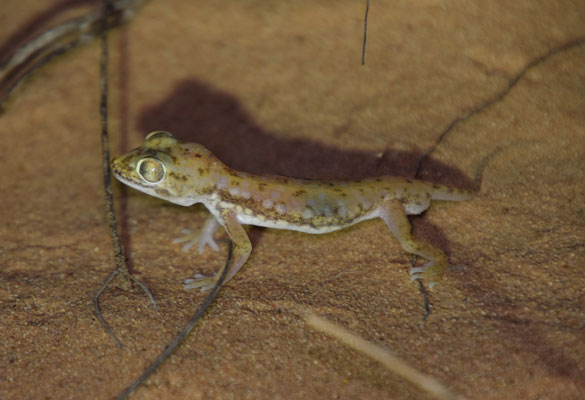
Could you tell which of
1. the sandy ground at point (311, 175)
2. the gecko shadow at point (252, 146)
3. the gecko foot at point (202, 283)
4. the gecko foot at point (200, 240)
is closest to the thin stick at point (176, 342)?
the sandy ground at point (311, 175)

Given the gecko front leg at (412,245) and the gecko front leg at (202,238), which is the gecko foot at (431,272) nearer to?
the gecko front leg at (412,245)

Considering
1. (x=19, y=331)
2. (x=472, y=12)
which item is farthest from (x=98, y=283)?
(x=472, y=12)

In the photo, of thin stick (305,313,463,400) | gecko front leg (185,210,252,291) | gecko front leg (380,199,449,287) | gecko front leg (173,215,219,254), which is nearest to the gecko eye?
gecko front leg (185,210,252,291)

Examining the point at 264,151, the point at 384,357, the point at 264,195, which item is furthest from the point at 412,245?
the point at 264,151

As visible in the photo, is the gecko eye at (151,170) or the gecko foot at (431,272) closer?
the gecko foot at (431,272)

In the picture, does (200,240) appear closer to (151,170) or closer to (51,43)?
(151,170)

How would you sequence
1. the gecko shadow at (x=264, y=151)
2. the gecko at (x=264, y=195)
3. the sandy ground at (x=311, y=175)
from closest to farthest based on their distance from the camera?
the sandy ground at (x=311, y=175), the gecko at (x=264, y=195), the gecko shadow at (x=264, y=151)

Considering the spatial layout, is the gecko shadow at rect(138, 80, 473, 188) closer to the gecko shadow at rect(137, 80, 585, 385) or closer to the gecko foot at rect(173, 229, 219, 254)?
the gecko shadow at rect(137, 80, 585, 385)
